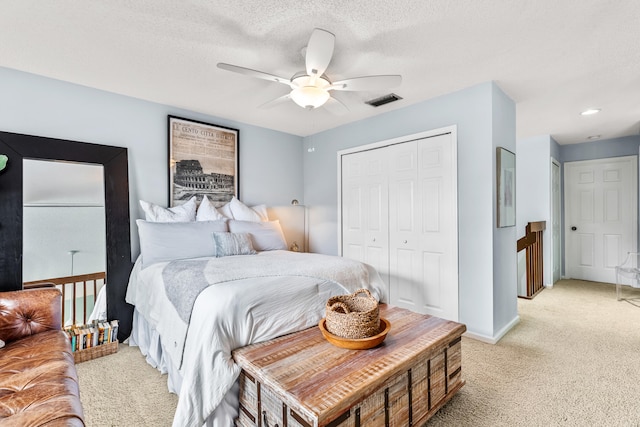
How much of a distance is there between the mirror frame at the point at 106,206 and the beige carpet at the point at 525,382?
56cm

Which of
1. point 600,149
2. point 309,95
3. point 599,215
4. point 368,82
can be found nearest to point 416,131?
point 368,82

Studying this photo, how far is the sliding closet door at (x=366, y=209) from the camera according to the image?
12.2 ft

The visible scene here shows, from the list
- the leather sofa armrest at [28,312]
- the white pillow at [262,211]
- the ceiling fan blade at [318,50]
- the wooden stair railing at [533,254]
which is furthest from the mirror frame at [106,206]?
the wooden stair railing at [533,254]

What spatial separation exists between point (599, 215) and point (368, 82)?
5.41m

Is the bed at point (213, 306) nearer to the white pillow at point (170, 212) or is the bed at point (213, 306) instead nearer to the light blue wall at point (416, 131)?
the white pillow at point (170, 212)

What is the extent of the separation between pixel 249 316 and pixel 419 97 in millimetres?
2713

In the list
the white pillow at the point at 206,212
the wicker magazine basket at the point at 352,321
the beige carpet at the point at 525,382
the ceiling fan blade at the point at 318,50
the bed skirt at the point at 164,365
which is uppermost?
the ceiling fan blade at the point at 318,50

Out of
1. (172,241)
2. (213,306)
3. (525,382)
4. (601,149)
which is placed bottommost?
(525,382)

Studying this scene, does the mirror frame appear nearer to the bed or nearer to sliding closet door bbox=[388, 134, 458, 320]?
the bed

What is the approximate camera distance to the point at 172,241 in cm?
286

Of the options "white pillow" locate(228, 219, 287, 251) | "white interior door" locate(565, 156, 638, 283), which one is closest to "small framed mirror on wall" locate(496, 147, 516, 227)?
"white pillow" locate(228, 219, 287, 251)

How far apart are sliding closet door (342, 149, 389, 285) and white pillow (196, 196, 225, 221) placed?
1672mm

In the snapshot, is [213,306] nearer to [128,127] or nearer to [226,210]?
[226,210]

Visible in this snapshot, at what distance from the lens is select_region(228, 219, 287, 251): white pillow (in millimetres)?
3381
